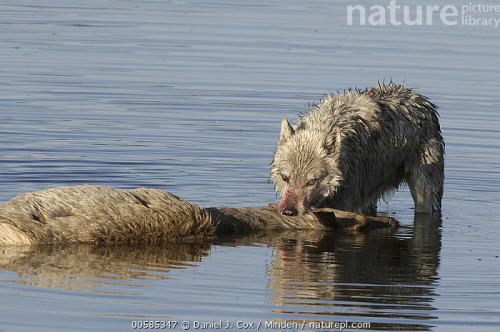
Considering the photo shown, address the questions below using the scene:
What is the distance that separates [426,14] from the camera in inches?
1206

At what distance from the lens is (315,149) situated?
1244cm

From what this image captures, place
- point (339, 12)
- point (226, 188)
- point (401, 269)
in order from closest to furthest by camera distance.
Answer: point (401, 269) → point (226, 188) → point (339, 12)

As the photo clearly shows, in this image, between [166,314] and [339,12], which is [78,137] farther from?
[339,12]

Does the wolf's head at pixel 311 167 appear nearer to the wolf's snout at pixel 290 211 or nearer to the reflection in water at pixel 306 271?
the wolf's snout at pixel 290 211

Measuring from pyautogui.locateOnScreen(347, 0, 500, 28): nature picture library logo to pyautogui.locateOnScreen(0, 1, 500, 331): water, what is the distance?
487mm

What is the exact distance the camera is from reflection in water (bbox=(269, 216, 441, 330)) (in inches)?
347

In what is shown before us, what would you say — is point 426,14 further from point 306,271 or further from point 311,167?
point 306,271

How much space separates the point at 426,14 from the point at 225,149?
49.9ft

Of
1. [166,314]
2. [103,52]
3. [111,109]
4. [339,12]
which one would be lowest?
[166,314]

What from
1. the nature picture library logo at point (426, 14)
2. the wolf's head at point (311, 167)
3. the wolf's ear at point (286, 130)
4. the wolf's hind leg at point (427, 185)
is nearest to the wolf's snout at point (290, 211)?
the wolf's head at point (311, 167)

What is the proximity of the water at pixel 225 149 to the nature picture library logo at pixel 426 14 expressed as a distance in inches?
19.2

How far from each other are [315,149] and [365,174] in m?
0.97

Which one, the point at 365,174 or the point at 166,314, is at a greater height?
the point at 365,174

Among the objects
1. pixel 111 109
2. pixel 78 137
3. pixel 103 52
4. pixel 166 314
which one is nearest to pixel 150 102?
pixel 111 109
